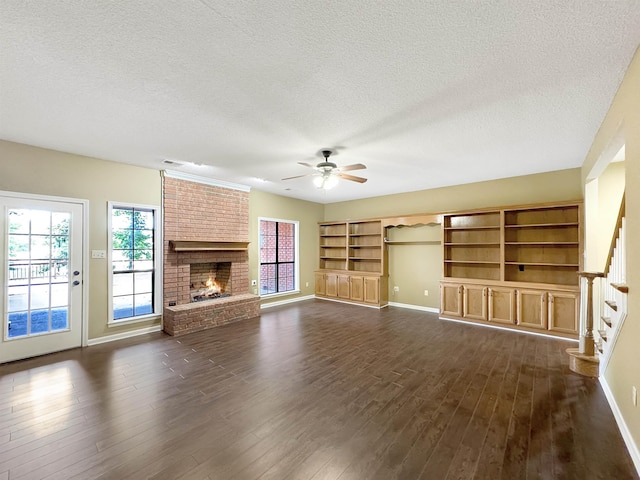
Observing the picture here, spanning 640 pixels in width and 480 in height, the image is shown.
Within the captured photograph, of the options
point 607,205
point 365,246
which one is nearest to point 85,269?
point 365,246

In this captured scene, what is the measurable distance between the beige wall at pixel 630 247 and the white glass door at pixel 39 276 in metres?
6.19

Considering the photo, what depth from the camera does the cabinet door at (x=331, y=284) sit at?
24.9 ft

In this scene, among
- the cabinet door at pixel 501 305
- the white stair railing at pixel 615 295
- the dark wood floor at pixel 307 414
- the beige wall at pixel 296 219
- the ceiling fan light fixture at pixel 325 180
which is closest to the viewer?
the dark wood floor at pixel 307 414

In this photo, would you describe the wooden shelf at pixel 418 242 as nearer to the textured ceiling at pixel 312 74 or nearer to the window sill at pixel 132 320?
the textured ceiling at pixel 312 74

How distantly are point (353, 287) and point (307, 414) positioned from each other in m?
4.87

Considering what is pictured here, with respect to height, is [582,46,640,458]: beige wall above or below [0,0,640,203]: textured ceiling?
below

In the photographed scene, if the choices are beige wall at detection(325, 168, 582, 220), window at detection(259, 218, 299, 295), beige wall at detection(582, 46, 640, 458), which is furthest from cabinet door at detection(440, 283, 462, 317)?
window at detection(259, 218, 299, 295)

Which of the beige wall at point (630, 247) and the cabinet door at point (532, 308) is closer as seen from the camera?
the beige wall at point (630, 247)

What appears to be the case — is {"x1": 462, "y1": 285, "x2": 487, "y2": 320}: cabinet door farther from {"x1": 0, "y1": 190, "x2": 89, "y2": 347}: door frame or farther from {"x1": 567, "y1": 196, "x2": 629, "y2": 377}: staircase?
{"x1": 0, "y1": 190, "x2": 89, "y2": 347}: door frame

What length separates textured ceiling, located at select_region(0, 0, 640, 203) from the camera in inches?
64.5

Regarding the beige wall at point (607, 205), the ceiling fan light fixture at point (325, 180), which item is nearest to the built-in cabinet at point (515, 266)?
the beige wall at point (607, 205)

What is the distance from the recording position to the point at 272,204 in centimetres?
700

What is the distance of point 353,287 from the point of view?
723 centimetres

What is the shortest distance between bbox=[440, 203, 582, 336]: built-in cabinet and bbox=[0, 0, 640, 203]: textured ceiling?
5.00ft
